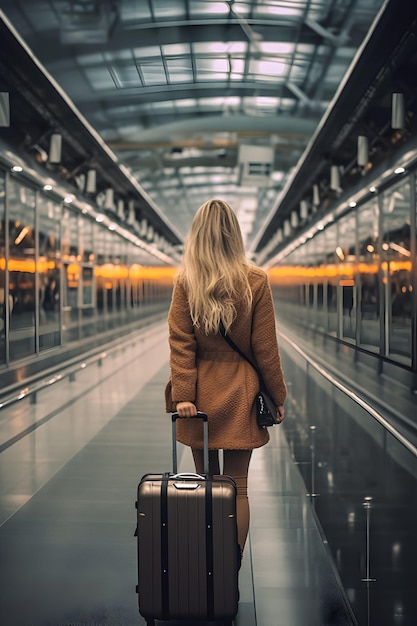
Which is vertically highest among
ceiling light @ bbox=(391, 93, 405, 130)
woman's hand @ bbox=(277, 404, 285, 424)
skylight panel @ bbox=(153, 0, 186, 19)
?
skylight panel @ bbox=(153, 0, 186, 19)

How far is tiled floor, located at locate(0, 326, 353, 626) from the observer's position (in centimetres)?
368

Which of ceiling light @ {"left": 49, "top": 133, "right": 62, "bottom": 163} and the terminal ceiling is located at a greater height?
the terminal ceiling

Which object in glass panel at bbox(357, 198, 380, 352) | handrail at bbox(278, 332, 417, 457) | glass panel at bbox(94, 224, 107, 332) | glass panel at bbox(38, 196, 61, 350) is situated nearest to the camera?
handrail at bbox(278, 332, 417, 457)

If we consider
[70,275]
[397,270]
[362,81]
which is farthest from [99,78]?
[70,275]

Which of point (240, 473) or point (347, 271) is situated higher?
point (347, 271)

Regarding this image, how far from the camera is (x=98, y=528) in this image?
4.83 m

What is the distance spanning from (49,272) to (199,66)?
4118mm

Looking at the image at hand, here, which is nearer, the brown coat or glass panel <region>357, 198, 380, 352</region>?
the brown coat

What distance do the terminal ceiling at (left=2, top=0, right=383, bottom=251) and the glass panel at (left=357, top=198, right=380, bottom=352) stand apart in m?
1.44

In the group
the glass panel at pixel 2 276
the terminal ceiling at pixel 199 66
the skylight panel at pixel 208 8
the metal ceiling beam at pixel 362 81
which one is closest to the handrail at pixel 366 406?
the metal ceiling beam at pixel 362 81

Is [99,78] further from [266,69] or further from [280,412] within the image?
[280,412]

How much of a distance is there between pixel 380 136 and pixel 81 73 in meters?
3.32

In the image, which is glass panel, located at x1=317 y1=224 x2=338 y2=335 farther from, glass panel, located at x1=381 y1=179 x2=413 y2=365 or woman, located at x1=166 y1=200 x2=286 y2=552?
woman, located at x1=166 y1=200 x2=286 y2=552

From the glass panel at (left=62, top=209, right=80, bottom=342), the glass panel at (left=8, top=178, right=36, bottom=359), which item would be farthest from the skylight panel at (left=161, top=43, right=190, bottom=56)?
the glass panel at (left=62, top=209, right=80, bottom=342)
